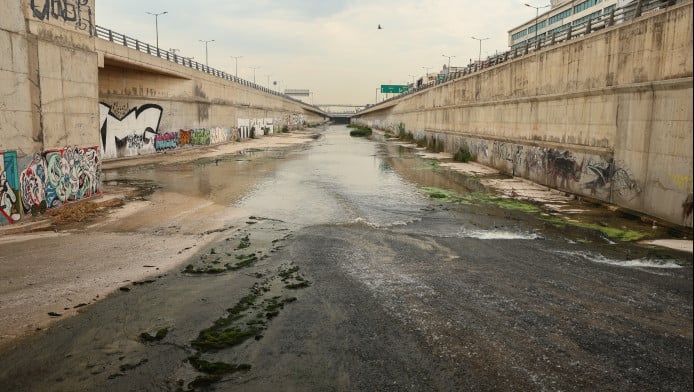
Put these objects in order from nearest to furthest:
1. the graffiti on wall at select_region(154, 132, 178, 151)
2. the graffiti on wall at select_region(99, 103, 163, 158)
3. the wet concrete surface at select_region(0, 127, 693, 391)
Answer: the wet concrete surface at select_region(0, 127, 693, 391)
the graffiti on wall at select_region(99, 103, 163, 158)
the graffiti on wall at select_region(154, 132, 178, 151)

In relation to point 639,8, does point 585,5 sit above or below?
above

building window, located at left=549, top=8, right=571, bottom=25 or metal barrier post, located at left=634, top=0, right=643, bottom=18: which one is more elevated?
building window, located at left=549, top=8, right=571, bottom=25

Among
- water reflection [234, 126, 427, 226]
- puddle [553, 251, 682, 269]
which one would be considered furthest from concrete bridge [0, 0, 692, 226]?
water reflection [234, 126, 427, 226]

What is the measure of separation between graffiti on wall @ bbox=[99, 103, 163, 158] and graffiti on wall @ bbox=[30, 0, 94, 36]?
711 inches

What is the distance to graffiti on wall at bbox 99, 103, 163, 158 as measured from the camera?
39938mm

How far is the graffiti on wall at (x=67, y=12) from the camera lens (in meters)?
18.5

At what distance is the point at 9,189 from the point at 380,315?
1447cm

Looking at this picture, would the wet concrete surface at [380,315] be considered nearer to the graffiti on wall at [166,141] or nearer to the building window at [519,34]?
the graffiti on wall at [166,141]

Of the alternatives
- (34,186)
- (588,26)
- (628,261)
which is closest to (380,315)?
(628,261)

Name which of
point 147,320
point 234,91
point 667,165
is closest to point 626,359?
point 147,320

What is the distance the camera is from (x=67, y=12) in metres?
20.5

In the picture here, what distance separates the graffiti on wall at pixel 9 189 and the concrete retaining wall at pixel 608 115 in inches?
753

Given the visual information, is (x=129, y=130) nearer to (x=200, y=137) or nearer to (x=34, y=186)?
(x=200, y=137)

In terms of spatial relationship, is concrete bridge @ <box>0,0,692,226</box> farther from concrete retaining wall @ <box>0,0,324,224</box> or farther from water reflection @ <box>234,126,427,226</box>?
water reflection @ <box>234,126,427,226</box>
